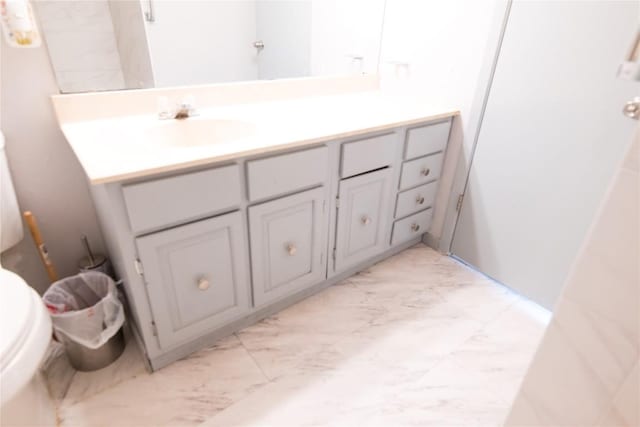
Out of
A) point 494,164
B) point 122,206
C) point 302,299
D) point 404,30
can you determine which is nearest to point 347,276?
point 302,299

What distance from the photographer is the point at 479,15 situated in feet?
4.95

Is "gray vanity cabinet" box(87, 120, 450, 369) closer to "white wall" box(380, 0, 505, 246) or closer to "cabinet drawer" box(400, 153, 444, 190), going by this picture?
"cabinet drawer" box(400, 153, 444, 190)

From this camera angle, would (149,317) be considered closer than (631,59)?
No

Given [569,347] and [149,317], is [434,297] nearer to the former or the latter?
[569,347]

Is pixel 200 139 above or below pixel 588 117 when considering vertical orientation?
below

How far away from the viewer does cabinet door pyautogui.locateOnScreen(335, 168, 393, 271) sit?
151 centimetres

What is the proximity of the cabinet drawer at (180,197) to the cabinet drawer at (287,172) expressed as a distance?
0.06 metres

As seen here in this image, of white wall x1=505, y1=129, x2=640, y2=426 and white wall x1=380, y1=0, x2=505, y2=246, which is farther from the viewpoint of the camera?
white wall x1=380, y1=0, x2=505, y2=246

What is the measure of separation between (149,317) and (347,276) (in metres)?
0.93

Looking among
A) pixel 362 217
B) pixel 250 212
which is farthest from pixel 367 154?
pixel 250 212

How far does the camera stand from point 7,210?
3.74 feet

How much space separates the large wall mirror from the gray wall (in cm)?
9

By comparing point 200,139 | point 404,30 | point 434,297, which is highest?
point 404,30

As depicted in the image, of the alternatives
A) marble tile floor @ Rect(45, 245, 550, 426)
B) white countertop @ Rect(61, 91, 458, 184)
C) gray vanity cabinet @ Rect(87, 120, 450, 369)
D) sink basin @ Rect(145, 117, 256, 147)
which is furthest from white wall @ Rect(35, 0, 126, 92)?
marble tile floor @ Rect(45, 245, 550, 426)
